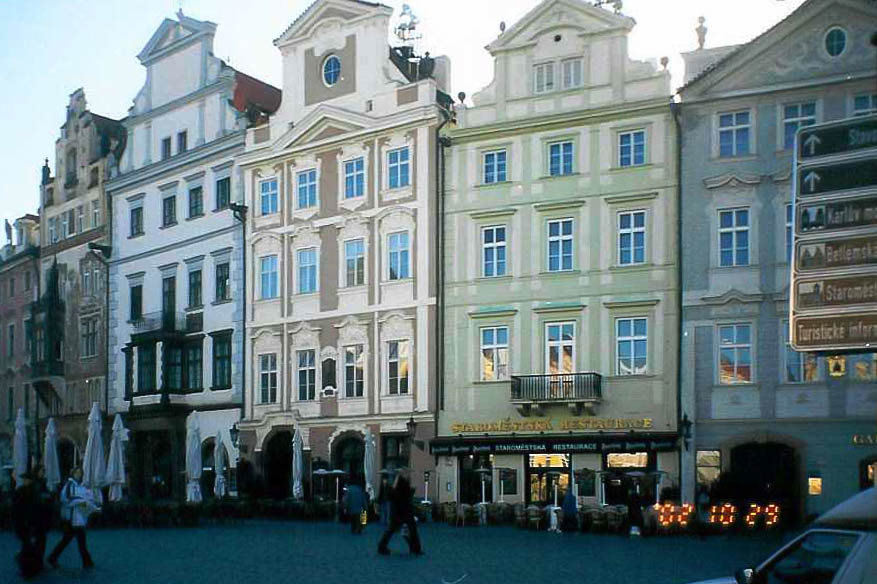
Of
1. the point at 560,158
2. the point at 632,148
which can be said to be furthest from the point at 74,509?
the point at 560,158

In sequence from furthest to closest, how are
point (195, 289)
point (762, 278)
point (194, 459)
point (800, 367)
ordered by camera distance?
point (195, 289) < point (194, 459) < point (762, 278) < point (800, 367)

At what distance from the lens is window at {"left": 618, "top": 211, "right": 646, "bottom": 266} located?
39.9m

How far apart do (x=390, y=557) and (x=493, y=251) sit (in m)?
19.4

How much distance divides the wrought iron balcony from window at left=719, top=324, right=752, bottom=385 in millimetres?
3735

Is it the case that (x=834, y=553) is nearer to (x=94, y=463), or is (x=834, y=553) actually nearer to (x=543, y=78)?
(x=94, y=463)

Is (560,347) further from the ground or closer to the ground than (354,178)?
closer to the ground

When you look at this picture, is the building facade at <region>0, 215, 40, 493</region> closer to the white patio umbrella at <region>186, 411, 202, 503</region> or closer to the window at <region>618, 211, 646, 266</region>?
the white patio umbrella at <region>186, 411, 202, 503</region>

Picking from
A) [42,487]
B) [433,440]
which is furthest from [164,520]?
[42,487]

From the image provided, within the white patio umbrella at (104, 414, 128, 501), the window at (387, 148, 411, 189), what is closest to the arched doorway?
the white patio umbrella at (104, 414, 128, 501)

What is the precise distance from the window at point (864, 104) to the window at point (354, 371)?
59.9ft

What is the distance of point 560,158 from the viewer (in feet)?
136

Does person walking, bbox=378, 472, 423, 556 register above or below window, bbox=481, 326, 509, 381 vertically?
below

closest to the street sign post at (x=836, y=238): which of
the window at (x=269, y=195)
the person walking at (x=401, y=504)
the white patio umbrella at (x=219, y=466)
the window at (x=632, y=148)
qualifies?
the person walking at (x=401, y=504)

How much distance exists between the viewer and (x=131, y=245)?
56.4 metres
